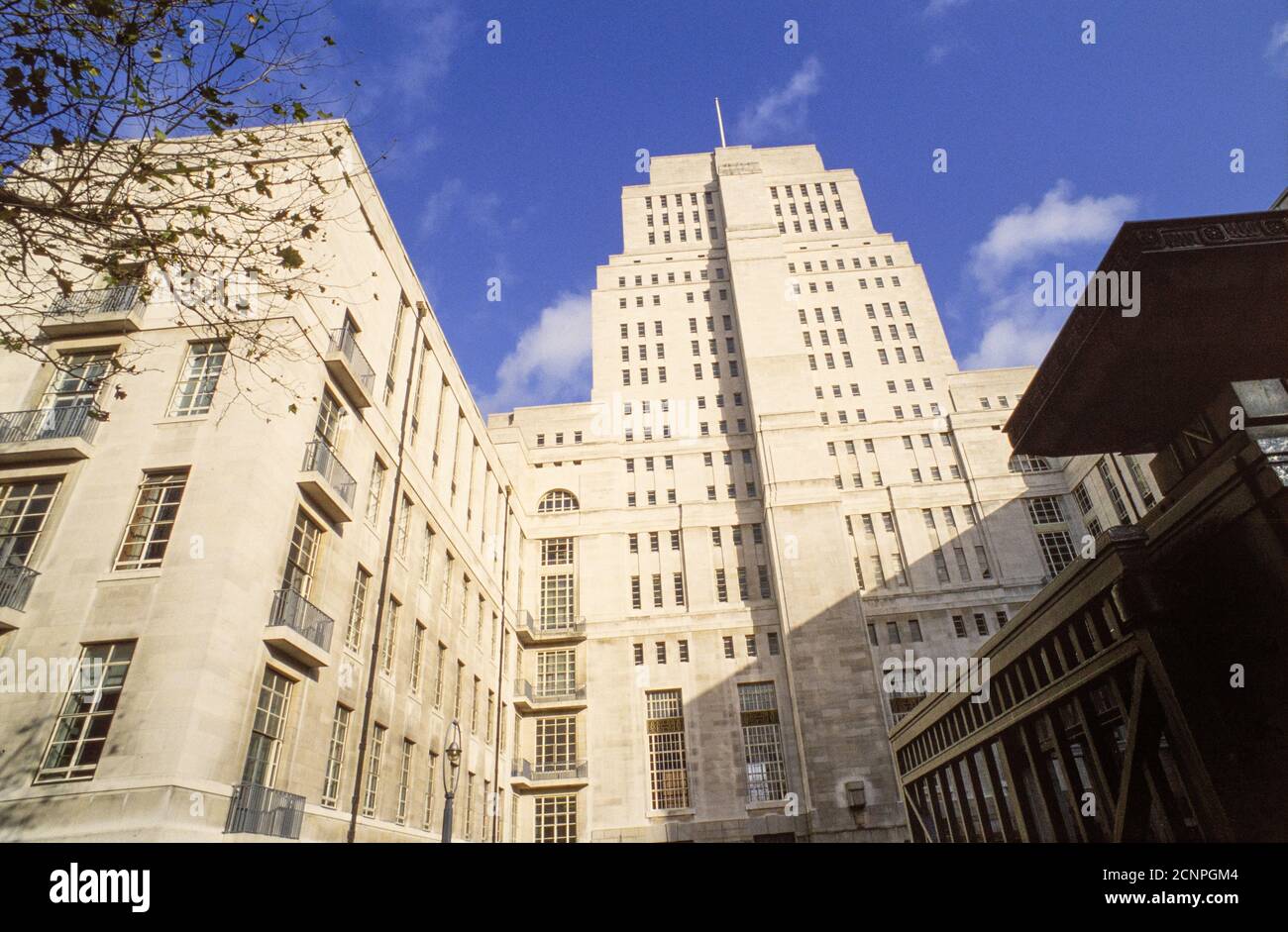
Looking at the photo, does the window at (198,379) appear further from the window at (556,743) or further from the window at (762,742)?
the window at (762,742)

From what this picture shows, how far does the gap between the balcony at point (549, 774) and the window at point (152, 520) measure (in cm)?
→ 2739

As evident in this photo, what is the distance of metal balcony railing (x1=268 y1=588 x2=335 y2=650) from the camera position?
62.2 ft

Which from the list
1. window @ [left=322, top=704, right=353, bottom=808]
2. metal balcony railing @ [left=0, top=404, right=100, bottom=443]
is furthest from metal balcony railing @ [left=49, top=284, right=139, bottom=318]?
window @ [left=322, top=704, right=353, bottom=808]

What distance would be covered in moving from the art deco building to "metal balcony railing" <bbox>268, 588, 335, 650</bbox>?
0.11m

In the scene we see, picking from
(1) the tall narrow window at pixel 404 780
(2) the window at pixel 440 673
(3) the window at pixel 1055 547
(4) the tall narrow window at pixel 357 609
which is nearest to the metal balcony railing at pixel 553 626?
(2) the window at pixel 440 673

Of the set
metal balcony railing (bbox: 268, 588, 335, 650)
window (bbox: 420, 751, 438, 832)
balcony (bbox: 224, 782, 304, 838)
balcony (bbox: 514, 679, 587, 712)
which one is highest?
balcony (bbox: 514, 679, 587, 712)

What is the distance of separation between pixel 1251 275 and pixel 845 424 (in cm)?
5497

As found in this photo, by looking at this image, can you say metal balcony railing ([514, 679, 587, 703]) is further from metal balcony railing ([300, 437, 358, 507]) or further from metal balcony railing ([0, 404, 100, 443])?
metal balcony railing ([0, 404, 100, 443])

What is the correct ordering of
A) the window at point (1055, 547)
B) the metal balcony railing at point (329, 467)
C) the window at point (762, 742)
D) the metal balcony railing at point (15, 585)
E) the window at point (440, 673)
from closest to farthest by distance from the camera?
the metal balcony railing at point (15, 585) → the metal balcony railing at point (329, 467) → the window at point (440, 673) → the window at point (762, 742) → the window at point (1055, 547)

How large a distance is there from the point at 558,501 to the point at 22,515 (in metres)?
37.8

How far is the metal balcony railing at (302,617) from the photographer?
19.0m

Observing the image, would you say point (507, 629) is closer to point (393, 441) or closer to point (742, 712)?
point (742, 712)

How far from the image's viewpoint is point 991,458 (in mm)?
55312
